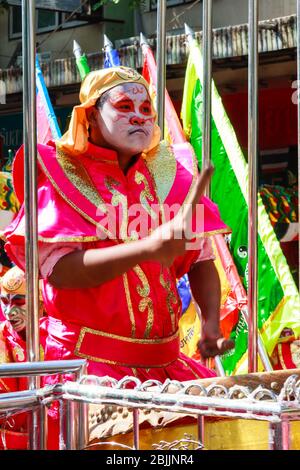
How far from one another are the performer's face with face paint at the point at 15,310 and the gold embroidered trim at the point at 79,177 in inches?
61.4

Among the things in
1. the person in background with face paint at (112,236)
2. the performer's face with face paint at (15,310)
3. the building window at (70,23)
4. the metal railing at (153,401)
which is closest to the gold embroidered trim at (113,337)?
the person in background with face paint at (112,236)

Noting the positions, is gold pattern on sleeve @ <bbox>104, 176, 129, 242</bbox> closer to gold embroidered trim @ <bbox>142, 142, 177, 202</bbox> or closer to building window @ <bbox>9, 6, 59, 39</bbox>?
gold embroidered trim @ <bbox>142, 142, 177, 202</bbox>

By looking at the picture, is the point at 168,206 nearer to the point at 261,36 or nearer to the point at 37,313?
the point at 37,313

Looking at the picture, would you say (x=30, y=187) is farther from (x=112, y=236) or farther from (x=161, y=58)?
(x=161, y=58)

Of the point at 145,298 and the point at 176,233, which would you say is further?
the point at 145,298

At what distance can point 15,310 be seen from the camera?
171 inches

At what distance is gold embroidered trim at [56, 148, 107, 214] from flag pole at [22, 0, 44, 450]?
0.25 meters

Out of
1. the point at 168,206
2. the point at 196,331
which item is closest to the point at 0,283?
the point at 196,331

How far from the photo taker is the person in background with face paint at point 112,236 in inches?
105

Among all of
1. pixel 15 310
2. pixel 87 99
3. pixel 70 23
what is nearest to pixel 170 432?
pixel 87 99

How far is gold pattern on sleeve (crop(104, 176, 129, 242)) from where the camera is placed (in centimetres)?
272

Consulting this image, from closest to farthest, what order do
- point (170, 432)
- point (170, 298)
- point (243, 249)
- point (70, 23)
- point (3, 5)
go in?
point (170, 432)
point (170, 298)
point (243, 249)
point (3, 5)
point (70, 23)

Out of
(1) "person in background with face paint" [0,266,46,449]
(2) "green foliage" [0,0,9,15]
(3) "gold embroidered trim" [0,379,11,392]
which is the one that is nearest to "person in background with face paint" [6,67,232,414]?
(1) "person in background with face paint" [0,266,46,449]

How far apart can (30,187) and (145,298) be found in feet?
1.46
